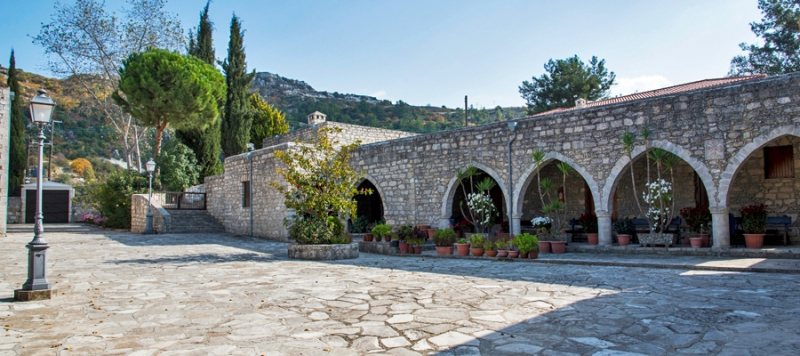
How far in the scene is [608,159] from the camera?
1059cm

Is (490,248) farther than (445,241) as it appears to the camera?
No

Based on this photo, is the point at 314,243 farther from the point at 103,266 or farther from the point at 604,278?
the point at 604,278

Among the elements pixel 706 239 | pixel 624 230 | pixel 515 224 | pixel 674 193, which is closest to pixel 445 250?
pixel 515 224

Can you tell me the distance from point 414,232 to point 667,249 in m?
5.31

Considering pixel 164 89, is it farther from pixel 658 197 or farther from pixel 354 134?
pixel 658 197

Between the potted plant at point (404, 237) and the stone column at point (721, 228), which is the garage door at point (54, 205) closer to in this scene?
the potted plant at point (404, 237)

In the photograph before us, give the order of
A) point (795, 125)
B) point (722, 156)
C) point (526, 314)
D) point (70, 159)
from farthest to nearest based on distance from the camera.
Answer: point (70, 159) < point (722, 156) < point (795, 125) < point (526, 314)

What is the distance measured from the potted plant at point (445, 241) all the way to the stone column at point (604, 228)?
3.18 m

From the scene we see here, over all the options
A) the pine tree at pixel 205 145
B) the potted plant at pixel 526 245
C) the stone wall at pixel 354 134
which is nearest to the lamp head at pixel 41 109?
the potted plant at pixel 526 245

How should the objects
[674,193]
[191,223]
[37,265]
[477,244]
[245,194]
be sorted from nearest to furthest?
[37,265] → [477,244] → [674,193] → [245,194] → [191,223]

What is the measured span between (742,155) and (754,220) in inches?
50.7

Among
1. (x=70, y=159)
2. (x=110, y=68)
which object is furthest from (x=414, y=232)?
(x=70, y=159)

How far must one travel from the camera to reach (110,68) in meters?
24.8

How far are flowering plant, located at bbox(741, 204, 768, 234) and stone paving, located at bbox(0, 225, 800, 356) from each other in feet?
9.48
